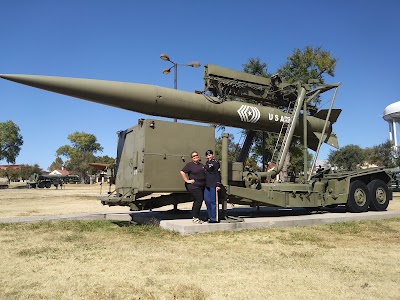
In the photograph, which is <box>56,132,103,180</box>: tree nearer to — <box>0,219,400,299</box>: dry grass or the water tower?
the water tower

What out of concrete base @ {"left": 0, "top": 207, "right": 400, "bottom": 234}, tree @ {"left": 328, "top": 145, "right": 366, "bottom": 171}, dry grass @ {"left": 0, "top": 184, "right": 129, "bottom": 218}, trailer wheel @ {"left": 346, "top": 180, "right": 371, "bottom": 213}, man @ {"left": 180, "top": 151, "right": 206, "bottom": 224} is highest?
tree @ {"left": 328, "top": 145, "right": 366, "bottom": 171}

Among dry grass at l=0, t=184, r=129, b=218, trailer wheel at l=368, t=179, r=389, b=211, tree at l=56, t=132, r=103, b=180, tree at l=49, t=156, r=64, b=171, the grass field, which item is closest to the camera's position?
the grass field

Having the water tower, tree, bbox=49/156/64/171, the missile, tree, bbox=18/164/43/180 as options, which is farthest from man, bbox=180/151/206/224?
tree, bbox=49/156/64/171

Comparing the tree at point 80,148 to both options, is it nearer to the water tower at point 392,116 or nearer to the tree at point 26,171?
the tree at point 26,171

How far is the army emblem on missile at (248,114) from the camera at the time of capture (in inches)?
344

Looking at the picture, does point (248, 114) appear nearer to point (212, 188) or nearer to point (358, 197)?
point (212, 188)

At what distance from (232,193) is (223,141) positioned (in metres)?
1.09

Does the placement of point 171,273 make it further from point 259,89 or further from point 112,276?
point 259,89

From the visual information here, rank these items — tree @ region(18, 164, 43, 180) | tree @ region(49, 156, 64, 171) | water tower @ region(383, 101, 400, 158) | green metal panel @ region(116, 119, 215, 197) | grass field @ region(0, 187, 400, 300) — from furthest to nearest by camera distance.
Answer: tree @ region(49, 156, 64, 171) < tree @ region(18, 164, 43, 180) < water tower @ region(383, 101, 400, 158) < green metal panel @ region(116, 119, 215, 197) < grass field @ region(0, 187, 400, 300)

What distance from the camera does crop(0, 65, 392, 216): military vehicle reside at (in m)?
7.05

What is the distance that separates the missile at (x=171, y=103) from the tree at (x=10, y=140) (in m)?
53.7

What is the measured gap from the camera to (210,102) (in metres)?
8.23

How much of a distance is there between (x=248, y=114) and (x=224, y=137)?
4.95ft

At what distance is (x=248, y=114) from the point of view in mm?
8867
